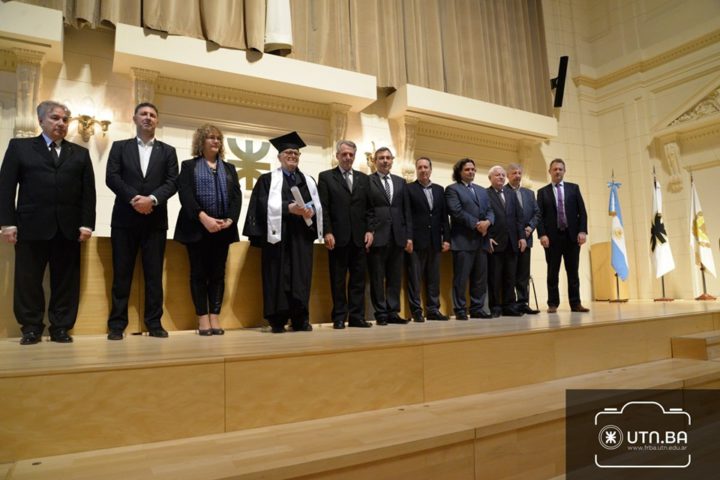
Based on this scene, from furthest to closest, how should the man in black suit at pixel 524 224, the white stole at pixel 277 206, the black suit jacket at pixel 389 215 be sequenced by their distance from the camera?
the man in black suit at pixel 524 224 < the black suit jacket at pixel 389 215 < the white stole at pixel 277 206

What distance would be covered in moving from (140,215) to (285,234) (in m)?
0.88

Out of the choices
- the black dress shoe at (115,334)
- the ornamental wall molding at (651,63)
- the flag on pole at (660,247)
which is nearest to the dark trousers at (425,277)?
the black dress shoe at (115,334)

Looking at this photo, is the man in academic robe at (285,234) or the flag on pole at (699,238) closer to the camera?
the man in academic robe at (285,234)

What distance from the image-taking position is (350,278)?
3.68 metres

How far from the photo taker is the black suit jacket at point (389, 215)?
12.4 feet

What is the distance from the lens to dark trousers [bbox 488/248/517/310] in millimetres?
4461

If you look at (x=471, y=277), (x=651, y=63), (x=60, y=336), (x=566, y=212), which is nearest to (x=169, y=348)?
(x=60, y=336)

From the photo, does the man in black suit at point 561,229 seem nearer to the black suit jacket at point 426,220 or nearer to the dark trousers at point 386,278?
the black suit jacket at point 426,220

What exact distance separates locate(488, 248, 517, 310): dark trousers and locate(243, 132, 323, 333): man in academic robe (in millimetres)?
1837

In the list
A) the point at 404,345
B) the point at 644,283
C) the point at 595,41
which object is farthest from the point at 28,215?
the point at 595,41

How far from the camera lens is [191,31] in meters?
4.62

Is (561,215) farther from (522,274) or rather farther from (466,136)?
(466,136)

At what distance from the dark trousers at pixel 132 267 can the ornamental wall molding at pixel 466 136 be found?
161 inches

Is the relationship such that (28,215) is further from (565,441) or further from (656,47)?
(656,47)
